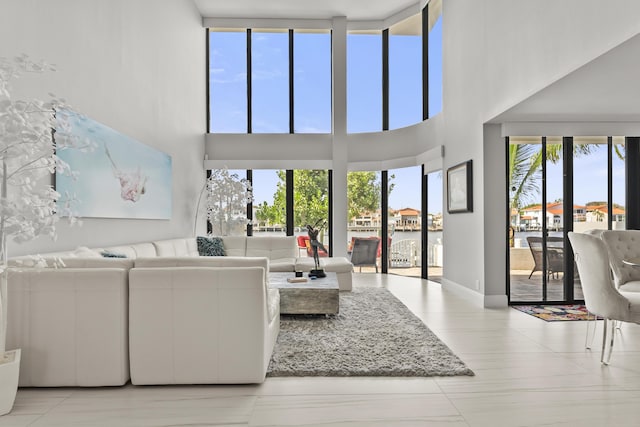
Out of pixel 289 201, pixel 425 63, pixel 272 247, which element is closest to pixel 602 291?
pixel 272 247

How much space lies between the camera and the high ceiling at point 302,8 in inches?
292

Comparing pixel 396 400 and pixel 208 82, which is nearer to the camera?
pixel 396 400

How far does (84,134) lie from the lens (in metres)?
3.56

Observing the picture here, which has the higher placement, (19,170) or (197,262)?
(19,170)

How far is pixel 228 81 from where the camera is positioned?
834cm

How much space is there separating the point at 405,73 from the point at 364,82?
0.79m

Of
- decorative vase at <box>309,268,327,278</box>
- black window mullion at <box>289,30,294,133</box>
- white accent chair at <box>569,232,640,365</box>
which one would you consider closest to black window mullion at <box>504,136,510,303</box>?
white accent chair at <box>569,232,640,365</box>

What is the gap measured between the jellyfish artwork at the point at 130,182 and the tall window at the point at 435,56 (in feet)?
14.7

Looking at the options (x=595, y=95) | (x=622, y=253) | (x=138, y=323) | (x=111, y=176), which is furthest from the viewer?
(x=111, y=176)

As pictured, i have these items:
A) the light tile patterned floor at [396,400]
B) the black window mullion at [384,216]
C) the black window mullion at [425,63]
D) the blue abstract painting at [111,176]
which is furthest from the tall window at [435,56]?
the light tile patterned floor at [396,400]

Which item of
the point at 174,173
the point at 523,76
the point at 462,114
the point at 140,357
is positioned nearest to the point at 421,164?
the point at 462,114

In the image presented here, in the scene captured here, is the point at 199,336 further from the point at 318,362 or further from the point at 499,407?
the point at 499,407

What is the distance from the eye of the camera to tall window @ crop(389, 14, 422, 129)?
7.57 metres

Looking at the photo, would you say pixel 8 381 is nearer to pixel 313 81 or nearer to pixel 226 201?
pixel 226 201
